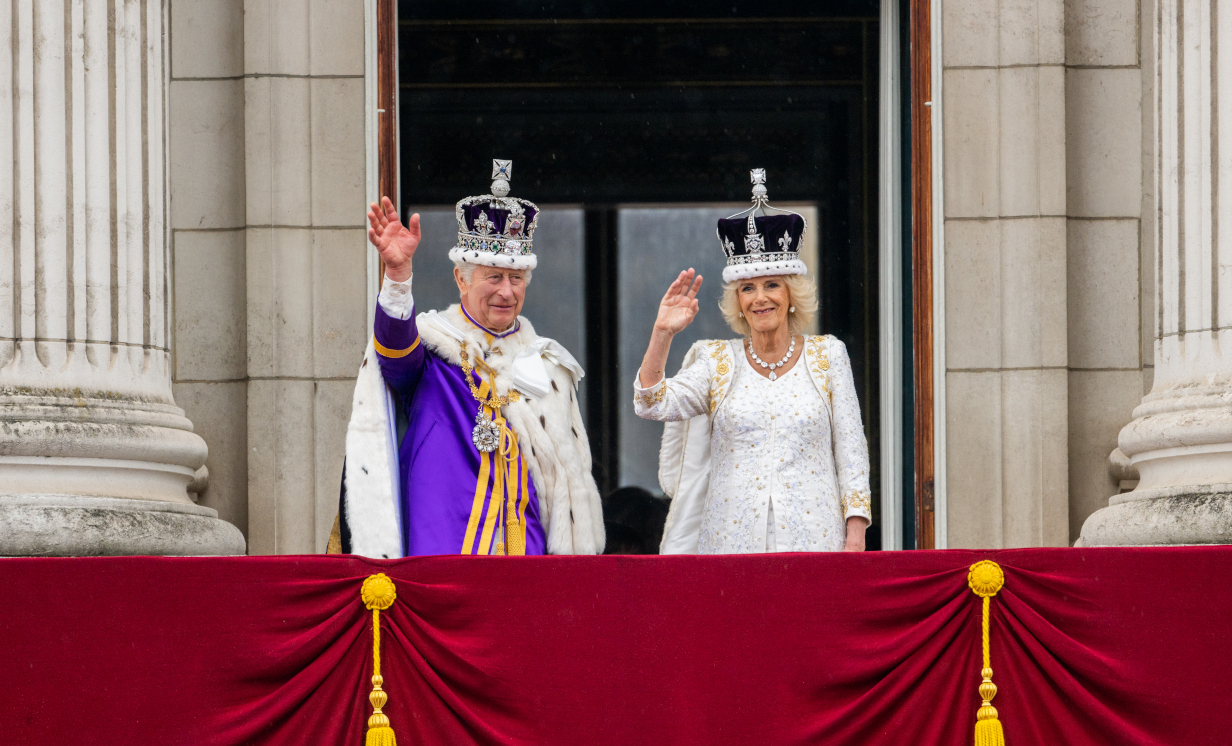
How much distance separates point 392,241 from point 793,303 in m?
1.47

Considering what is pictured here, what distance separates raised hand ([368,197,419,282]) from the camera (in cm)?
521

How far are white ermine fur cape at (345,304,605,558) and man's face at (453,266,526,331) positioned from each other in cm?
7

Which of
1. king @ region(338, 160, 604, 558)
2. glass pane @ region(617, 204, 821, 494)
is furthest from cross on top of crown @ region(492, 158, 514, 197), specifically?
glass pane @ region(617, 204, 821, 494)

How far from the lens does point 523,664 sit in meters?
4.45

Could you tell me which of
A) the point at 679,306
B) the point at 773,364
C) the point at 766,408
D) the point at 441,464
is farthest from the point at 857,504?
the point at 441,464

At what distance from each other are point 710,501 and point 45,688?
2322mm

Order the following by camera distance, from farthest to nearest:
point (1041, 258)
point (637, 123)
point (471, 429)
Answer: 1. point (637, 123)
2. point (1041, 258)
3. point (471, 429)

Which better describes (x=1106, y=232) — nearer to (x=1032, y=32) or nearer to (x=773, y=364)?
(x=1032, y=32)

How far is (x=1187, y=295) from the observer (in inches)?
230

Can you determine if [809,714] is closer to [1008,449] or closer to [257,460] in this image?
[1008,449]

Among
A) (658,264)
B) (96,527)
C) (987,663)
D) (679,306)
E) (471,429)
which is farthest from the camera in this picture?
(658,264)

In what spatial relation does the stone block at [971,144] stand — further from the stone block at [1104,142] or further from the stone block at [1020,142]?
the stone block at [1104,142]

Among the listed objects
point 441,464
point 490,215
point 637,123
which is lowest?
point 441,464

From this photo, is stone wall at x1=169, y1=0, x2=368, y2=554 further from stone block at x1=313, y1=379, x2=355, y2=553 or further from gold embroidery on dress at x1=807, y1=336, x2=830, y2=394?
gold embroidery on dress at x1=807, y1=336, x2=830, y2=394
